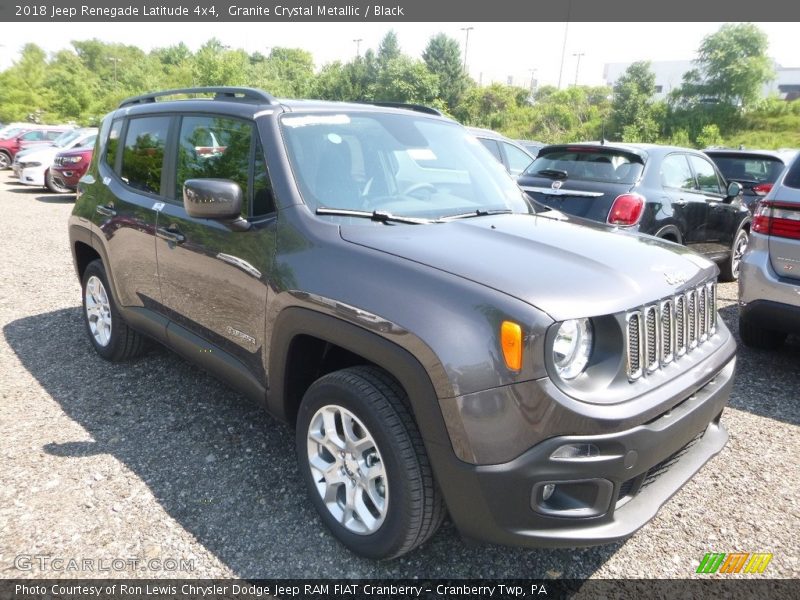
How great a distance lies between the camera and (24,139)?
20.2 meters

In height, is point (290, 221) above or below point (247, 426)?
above

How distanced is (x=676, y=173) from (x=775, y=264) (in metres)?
2.32

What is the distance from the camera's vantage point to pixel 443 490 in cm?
208

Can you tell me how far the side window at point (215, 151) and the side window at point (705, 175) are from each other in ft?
17.9

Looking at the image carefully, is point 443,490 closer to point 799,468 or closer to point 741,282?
point 799,468

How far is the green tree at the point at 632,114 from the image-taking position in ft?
144

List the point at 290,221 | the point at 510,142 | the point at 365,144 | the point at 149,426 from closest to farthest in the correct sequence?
the point at 290,221, the point at 365,144, the point at 149,426, the point at 510,142

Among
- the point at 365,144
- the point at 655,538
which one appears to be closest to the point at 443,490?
the point at 655,538

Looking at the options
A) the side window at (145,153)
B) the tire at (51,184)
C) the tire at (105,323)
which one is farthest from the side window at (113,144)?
the tire at (51,184)

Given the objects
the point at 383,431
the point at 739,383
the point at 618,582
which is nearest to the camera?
the point at 383,431

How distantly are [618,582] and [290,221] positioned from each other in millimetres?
2039

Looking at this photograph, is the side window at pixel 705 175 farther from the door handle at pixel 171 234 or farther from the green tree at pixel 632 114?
the green tree at pixel 632 114

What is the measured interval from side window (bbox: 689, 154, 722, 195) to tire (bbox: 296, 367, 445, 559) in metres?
5.72

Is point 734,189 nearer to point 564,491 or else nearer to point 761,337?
point 761,337
